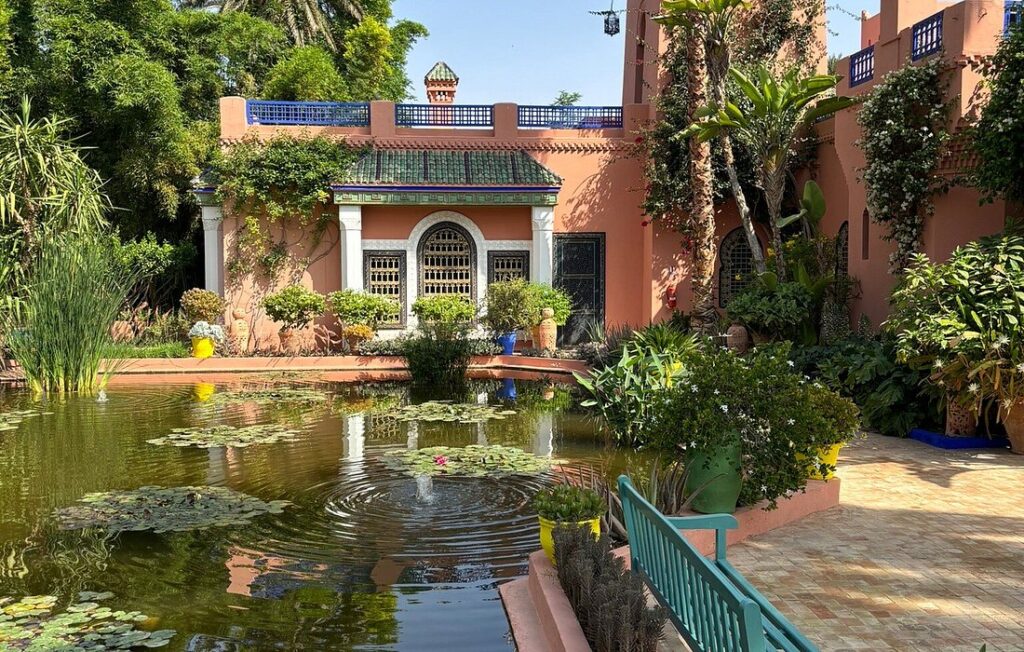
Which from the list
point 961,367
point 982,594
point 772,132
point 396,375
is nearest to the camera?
point 982,594

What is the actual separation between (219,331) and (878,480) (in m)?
12.0

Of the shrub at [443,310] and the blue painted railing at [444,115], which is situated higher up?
the blue painted railing at [444,115]

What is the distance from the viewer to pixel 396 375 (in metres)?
15.3

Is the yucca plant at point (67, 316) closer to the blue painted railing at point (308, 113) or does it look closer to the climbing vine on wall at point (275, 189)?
the climbing vine on wall at point (275, 189)

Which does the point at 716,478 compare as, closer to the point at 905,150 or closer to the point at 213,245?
the point at 905,150

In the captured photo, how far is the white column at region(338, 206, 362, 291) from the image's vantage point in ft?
57.5

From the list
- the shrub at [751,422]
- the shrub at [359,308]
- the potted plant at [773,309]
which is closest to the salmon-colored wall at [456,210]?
the shrub at [359,308]

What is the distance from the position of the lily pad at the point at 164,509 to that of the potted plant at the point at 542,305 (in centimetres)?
941

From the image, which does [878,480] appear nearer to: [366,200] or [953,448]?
[953,448]

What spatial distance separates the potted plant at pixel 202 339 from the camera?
15812 mm

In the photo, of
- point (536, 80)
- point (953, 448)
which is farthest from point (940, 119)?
point (536, 80)

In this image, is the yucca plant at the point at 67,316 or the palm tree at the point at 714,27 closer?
the yucca plant at the point at 67,316

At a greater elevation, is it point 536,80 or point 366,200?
point 536,80

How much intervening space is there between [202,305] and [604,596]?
47.0 feet
